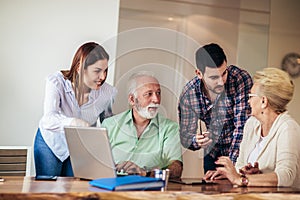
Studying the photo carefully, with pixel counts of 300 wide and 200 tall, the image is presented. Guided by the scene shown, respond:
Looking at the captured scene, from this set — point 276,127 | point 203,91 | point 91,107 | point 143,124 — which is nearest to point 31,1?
point 91,107

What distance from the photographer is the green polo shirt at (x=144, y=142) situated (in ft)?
8.95

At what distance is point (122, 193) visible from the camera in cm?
191

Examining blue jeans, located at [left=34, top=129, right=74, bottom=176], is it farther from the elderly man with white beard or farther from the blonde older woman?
the blonde older woman

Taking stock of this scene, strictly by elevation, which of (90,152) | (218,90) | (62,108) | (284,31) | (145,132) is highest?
(284,31)

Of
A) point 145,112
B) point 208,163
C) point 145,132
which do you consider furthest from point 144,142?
point 208,163

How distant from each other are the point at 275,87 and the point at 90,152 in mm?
1368

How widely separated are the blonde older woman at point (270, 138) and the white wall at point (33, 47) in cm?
96

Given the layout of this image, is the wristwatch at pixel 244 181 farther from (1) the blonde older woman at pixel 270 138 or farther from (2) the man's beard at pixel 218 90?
(2) the man's beard at pixel 218 90

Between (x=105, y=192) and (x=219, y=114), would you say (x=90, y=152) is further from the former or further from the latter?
(x=219, y=114)

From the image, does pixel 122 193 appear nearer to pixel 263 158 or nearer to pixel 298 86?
pixel 263 158

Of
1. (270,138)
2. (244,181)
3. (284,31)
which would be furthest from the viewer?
(284,31)

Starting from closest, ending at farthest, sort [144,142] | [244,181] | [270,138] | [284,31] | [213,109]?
[244,181] → [144,142] → [270,138] → [213,109] → [284,31]

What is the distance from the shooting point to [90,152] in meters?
2.29

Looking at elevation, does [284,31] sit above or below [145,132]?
above
